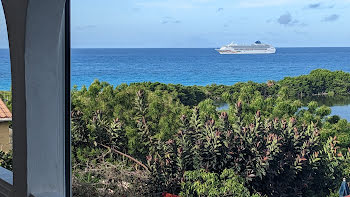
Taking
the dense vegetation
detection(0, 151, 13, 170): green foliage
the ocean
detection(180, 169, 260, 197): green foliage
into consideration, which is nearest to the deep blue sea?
the ocean

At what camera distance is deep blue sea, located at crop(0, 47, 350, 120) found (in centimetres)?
243

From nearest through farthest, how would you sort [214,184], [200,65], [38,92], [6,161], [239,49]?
[38,92], [214,184], [6,161], [239,49], [200,65]

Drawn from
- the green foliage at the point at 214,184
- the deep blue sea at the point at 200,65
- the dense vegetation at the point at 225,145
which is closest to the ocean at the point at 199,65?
the deep blue sea at the point at 200,65

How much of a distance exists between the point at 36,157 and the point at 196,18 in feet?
14.9

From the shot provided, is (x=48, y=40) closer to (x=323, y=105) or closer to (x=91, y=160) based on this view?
(x=323, y=105)

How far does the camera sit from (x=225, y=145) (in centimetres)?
224

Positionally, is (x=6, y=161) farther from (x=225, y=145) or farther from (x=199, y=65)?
(x=199, y=65)

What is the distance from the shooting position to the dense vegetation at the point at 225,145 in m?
2.17

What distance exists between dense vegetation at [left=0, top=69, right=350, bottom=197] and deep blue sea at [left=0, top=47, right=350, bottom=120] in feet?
0.37

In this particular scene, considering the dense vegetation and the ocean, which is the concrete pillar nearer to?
the ocean

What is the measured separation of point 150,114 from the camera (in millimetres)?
3021

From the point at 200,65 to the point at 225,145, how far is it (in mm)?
2242

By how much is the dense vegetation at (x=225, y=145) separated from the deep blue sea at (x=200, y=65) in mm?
113

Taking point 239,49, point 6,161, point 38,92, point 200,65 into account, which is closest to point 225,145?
point 38,92
